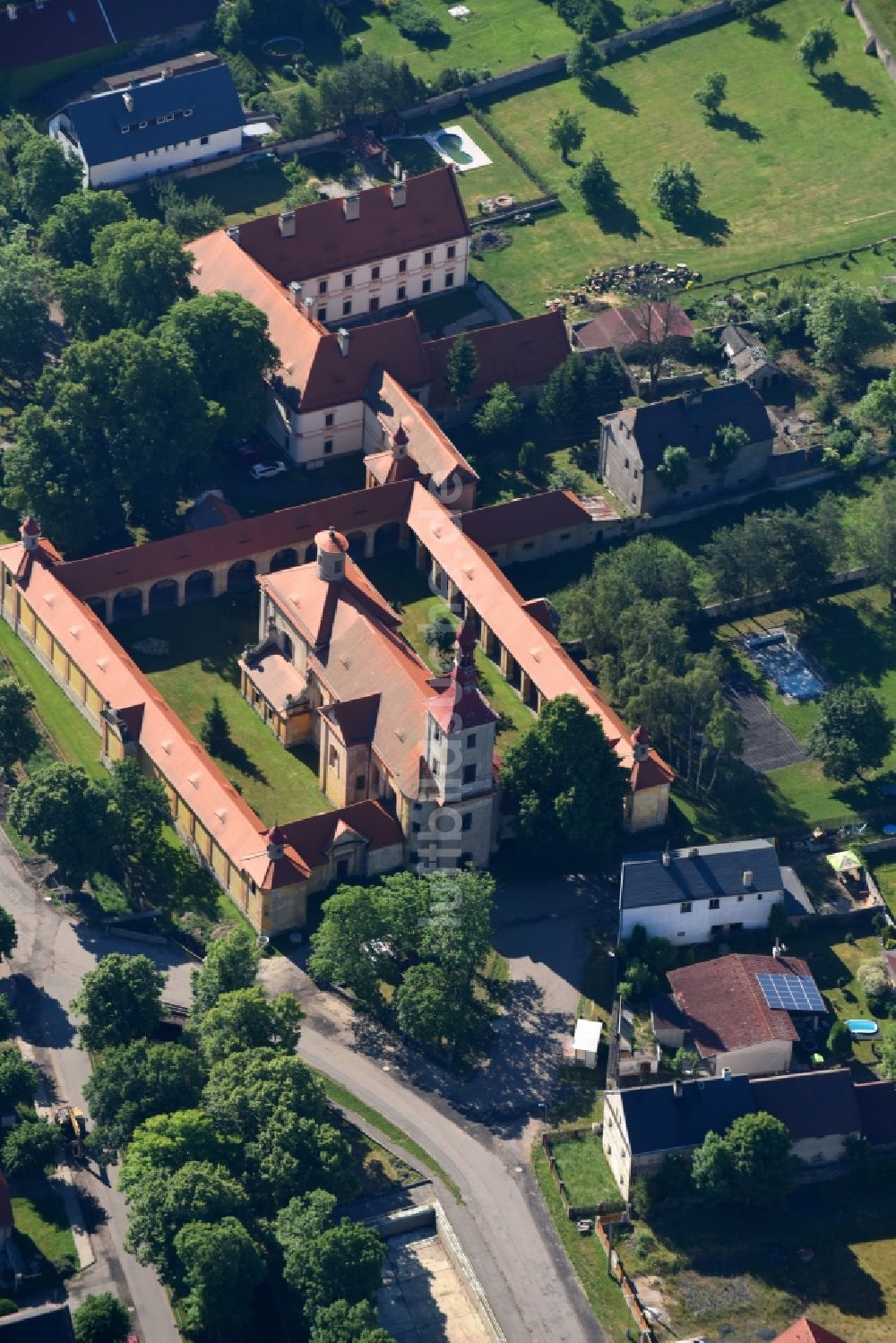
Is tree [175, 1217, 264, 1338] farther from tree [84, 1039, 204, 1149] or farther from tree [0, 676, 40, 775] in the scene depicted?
tree [0, 676, 40, 775]

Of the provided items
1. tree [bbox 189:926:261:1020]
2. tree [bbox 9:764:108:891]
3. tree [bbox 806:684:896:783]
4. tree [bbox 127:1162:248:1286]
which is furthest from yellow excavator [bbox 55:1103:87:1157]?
tree [bbox 806:684:896:783]

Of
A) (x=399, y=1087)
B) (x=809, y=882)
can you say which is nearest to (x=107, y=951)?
(x=399, y=1087)

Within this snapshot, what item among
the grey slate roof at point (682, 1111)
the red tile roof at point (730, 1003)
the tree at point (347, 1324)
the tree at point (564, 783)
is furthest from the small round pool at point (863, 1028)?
the tree at point (347, 1324)

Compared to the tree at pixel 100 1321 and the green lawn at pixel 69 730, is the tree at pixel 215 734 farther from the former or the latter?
the tree at pixel 100 1321

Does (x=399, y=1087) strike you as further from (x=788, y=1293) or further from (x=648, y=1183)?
(x=788, y=1293)

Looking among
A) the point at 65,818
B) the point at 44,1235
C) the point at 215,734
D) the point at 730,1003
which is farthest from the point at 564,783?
the point at 44,1235

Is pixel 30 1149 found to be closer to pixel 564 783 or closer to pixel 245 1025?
pixel 245 1025
